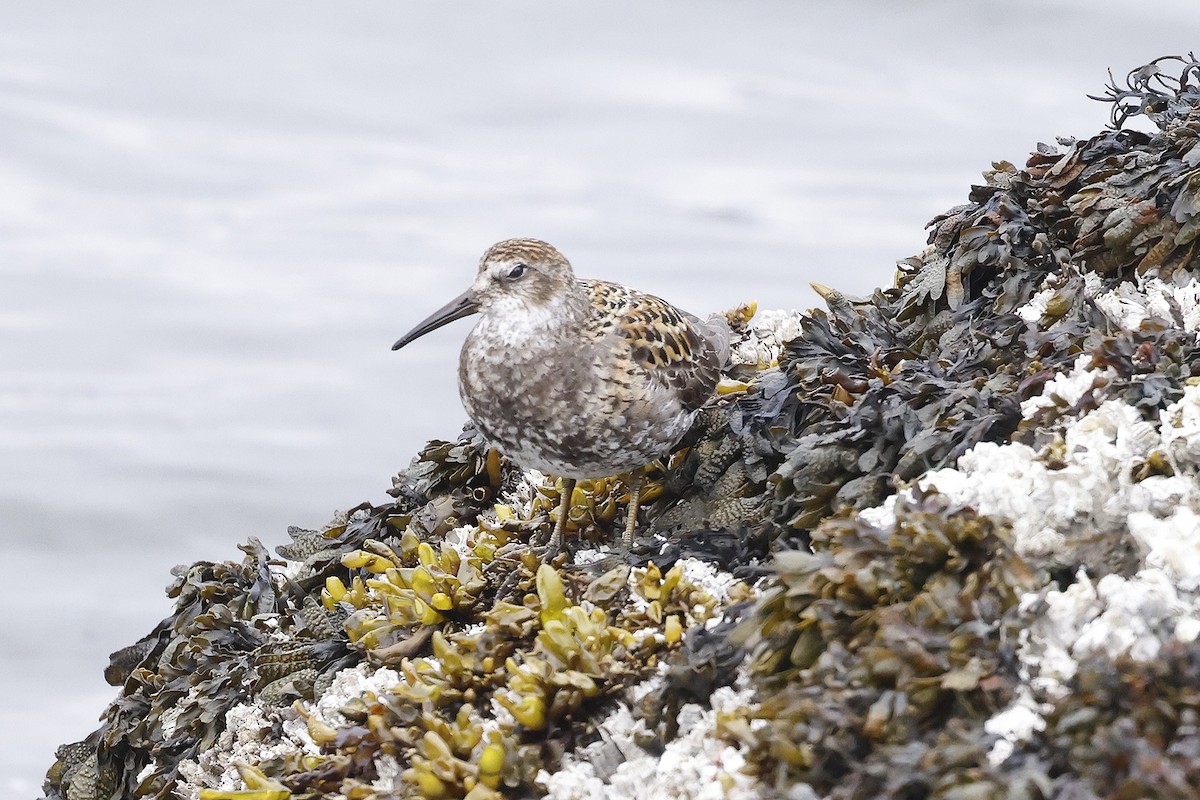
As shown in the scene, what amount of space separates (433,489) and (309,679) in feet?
3.93

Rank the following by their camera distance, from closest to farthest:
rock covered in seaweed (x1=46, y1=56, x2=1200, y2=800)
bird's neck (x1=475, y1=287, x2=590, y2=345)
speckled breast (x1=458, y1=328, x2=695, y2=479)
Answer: rock covered in seaweed (x1=46, y1=56, x2=1200, y2=800)
speckled breast (x1=458, y1=328, x2=695, y2=479)
bird's neck (x1=475, y1=287, x2=590, y2=345)

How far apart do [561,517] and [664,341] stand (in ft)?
2.29

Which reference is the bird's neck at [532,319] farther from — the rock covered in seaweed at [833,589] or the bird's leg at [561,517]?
the rock covered in seaweed at [833,589]

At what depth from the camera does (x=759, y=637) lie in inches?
107

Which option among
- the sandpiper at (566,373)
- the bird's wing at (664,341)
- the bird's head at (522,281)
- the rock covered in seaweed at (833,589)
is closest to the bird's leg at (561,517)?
the sandpiper at (566,373)

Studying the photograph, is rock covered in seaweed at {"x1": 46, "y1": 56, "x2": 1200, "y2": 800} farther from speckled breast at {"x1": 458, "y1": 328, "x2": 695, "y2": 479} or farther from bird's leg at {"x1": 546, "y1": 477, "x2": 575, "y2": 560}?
speckled breast at {"x1": 458, "y1": 328, "x2": 695, "y2": 479}

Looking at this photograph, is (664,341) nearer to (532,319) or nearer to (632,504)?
(532,319)

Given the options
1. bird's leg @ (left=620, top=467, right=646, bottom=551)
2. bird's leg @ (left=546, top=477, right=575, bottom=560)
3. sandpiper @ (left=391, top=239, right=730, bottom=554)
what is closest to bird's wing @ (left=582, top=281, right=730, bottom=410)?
sandpiper @ (left=391, top=239, right=730, bottom=554)

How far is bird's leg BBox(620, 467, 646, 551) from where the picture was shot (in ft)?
13.8

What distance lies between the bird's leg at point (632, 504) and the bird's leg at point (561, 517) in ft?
0.67

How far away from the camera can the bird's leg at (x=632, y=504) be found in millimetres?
4191

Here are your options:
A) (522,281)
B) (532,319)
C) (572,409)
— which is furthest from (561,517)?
(522,281)

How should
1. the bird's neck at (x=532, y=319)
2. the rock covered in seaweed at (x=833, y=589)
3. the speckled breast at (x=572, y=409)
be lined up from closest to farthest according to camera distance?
1. the rock covered in seaweed at (x=833, y=589)
2. the speckled breast at (x=572, y=409)
3. the bird's neck at (x=532, y=319)

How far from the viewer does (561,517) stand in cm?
434
